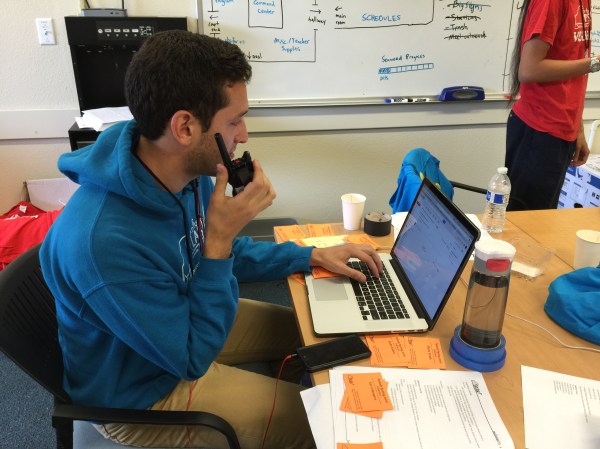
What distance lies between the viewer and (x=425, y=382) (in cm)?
93

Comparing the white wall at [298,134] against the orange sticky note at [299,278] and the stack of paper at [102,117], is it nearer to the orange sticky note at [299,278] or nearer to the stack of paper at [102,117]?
the stack of paper at [102,117]

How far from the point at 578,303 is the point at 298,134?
1844mm

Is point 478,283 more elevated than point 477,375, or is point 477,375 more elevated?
point 478,283

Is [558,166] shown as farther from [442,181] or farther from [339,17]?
[339,17]

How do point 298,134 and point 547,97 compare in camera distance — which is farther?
point 298,134

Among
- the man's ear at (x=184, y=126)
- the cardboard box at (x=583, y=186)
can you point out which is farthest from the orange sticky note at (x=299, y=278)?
the cardboard box at (x=583, y=186)

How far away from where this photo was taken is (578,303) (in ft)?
3.58

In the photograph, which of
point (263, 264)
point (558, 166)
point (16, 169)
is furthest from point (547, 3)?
point (16, 169)

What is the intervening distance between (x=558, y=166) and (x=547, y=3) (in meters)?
0.68

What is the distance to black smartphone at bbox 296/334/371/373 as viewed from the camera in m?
0.96

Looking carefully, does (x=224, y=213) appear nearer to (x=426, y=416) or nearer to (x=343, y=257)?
(x=343, y=257)

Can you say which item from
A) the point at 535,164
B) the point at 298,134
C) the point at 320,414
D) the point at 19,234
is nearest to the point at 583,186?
the point at 535,164

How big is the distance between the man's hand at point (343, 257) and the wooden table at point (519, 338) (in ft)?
0.30

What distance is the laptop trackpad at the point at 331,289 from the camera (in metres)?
1.19
